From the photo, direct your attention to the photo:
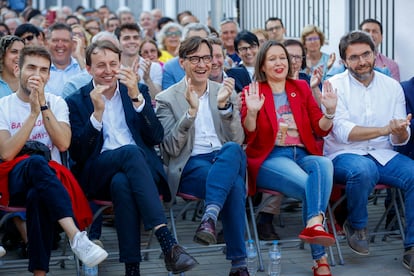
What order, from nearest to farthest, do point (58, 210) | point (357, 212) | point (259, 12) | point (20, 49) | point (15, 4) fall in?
1. point (58, 210)
2. point (357, 212)
3. point (20, 49)
4. point (259, 12)
5. point (15, 4)

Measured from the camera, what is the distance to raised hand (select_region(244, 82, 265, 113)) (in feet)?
20.6

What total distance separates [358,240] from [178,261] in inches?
59.3

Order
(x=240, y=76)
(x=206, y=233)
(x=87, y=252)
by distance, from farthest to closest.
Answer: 1. (x=240, y=76)
2. (x=206, y=233)
3. (x=87, y=252)

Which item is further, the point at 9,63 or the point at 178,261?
the point at 9,63

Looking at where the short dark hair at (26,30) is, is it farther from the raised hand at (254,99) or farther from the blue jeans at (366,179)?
the blue jeans at (366,179)

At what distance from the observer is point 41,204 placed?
18.0 feet

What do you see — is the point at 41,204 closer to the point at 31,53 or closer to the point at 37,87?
the point at 37,87

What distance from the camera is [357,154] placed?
6504 millimetres

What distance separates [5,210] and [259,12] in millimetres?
8508

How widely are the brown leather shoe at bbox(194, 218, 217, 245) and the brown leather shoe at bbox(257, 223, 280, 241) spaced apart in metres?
1.22

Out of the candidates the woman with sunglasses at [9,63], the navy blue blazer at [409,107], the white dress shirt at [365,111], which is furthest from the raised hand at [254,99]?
the woman with sunglasses at [9,63]

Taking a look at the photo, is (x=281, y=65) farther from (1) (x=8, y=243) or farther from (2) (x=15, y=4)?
(2) (x=15, y=4)

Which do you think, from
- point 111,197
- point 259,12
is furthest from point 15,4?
point 111,197

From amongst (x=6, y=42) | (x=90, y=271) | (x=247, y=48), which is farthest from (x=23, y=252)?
(x=247, y=48)
